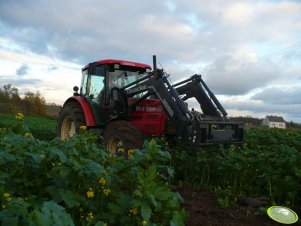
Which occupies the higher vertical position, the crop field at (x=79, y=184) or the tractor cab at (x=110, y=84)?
the tractor cab at (x=110, y=84)

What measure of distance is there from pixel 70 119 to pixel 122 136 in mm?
3178

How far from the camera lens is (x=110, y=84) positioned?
30.5ft

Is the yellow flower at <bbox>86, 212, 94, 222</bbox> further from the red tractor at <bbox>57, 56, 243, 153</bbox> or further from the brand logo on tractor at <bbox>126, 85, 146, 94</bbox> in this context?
the brand logo on tractor at <bbox>126, 85, 146, 94</bbox>

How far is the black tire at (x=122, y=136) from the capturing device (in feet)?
25.6

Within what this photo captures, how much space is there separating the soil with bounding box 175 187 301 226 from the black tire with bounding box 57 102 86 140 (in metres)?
4.68

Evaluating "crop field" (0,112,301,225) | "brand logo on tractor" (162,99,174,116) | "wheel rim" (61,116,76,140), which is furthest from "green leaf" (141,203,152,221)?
"wheel rim" (61,116,76,140)

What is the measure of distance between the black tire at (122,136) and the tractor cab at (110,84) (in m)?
0.56

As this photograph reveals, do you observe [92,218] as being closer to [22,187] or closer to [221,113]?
[22,187]

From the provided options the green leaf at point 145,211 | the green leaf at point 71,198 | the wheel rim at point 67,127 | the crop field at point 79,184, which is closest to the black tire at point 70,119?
the wheel rim at point 67,127

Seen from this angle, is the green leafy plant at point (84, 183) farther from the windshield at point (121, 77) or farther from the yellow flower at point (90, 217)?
the windshield at point (121, 77)

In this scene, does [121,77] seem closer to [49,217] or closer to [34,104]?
[49,217]

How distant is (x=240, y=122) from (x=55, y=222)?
653 centimetres

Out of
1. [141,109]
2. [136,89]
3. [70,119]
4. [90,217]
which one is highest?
[136,89]

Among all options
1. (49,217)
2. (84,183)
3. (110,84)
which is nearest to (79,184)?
(84,183)
